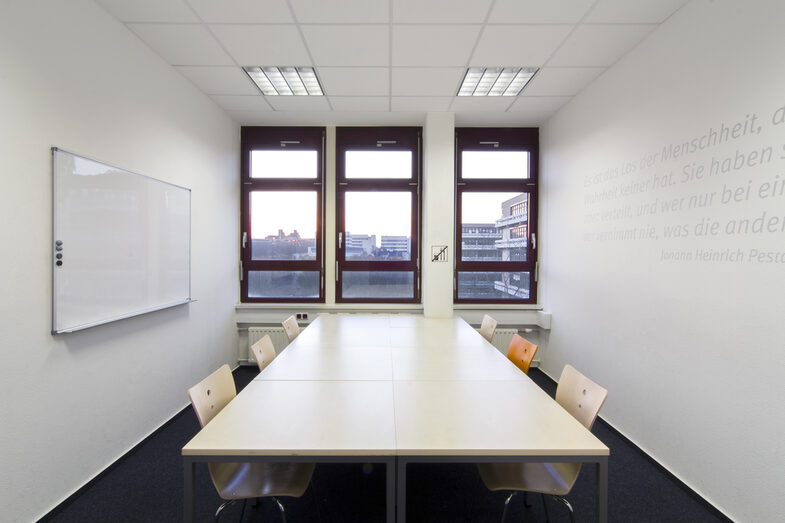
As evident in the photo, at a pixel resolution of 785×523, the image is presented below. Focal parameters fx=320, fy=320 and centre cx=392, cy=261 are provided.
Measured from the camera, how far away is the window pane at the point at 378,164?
414 centimetres

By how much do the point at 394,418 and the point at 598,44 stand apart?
10.0 ft

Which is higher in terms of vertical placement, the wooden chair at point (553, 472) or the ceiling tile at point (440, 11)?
the ceiling tile at point (440, 11)

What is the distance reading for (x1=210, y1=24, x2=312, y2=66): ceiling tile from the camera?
2332mm

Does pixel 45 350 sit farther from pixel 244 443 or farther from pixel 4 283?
pixel 244 443

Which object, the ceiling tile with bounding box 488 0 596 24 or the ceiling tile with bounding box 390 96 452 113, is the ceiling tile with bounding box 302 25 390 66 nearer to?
the ceiling tile with bounding box 390 96 452 113

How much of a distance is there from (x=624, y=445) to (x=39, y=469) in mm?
3827

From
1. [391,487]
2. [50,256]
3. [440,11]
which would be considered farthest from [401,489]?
[440,11]

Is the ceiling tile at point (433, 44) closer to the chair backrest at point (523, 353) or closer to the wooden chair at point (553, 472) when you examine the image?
the chair backrest at point (523, 353)

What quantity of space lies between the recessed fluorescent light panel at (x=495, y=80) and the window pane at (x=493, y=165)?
3.11 feet

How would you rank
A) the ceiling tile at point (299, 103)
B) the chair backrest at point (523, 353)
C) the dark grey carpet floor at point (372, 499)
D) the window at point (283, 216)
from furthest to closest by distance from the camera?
the window at point (283, 216)
the ceiling tile at point (299, 103)
the chair backrest at point (523, 353)
the dark grey carpet floor at point (372, 499)

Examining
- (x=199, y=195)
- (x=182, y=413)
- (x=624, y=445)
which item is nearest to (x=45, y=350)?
(x=182, y=413)

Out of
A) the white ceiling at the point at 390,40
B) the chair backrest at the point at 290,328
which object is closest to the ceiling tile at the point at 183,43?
the white ceiling at the point at 390,40

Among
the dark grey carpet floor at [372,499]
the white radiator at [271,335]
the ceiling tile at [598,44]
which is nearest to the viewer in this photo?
the dark grey carpet floor at [372,499]

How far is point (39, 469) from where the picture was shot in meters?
1.73
